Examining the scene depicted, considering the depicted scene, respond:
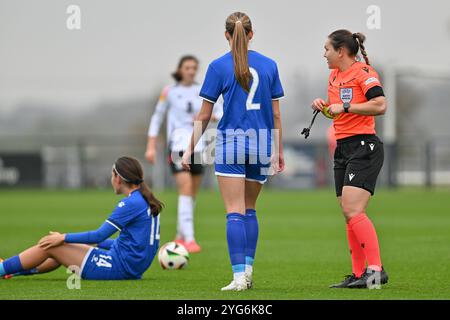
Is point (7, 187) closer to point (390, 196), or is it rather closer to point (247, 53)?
point (390, 196)

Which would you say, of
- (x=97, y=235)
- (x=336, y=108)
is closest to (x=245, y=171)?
(x=336, y=108)

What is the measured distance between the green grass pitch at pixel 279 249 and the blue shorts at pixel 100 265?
0.52 ft

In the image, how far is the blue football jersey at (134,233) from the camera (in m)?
8.48

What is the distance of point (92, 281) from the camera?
28.2 feet

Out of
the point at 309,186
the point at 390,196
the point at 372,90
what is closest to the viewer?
the point at 372,90

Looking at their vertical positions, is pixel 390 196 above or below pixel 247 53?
below

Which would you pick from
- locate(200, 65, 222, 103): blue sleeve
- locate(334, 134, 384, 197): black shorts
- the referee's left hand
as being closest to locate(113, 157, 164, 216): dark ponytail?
locate(200, 65, 222, 103): blue sleeve

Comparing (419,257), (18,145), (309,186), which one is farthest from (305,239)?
(18,145)

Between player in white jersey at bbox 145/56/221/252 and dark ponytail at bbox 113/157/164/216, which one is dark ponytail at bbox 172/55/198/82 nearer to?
player in white jersey at bbox 145/56/221/252

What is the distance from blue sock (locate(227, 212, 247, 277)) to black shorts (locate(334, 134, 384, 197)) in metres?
0.91

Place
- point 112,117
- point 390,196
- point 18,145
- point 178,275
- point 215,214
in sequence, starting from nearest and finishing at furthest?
point 178,275, point 215,214, point 390,196, point 18,145, point 112,117

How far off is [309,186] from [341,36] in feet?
86.0

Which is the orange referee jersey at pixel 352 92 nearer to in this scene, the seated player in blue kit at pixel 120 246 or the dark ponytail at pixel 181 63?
the seated player in blue kit at pixel 120 246

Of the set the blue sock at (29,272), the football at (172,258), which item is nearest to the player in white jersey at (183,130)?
the football at (172,258)
